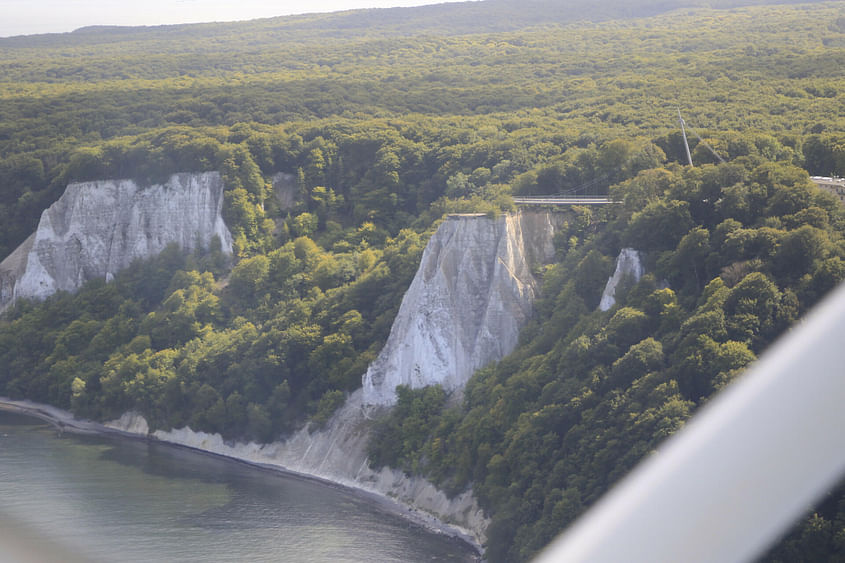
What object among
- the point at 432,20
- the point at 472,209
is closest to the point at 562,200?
the point at 472,209

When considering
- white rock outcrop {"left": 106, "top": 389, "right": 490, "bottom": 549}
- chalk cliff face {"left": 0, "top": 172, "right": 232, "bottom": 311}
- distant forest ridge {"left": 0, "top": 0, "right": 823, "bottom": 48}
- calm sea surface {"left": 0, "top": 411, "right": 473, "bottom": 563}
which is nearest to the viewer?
calm sea surface {"left": 0, "top": 411, "right": 473, "bottom": 563}

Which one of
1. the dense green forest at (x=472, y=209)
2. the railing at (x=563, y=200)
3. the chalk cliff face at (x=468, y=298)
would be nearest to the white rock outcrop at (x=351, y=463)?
the dense green forest at (x=472, y=209)

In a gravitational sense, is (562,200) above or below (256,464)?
above

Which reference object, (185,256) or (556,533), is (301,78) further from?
(556,533)

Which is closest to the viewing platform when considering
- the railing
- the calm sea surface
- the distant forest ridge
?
the railing

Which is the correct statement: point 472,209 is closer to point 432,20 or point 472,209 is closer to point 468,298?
point 468,298

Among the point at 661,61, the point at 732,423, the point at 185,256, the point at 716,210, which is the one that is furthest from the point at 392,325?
the point at 661,61

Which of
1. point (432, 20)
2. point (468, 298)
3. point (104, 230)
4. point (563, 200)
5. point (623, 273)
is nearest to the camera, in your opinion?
point (623, 273)

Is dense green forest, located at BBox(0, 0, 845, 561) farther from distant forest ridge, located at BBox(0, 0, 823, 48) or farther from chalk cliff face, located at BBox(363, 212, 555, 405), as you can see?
distant forest ridge, located at BBox(0, 0, 823, 48)
